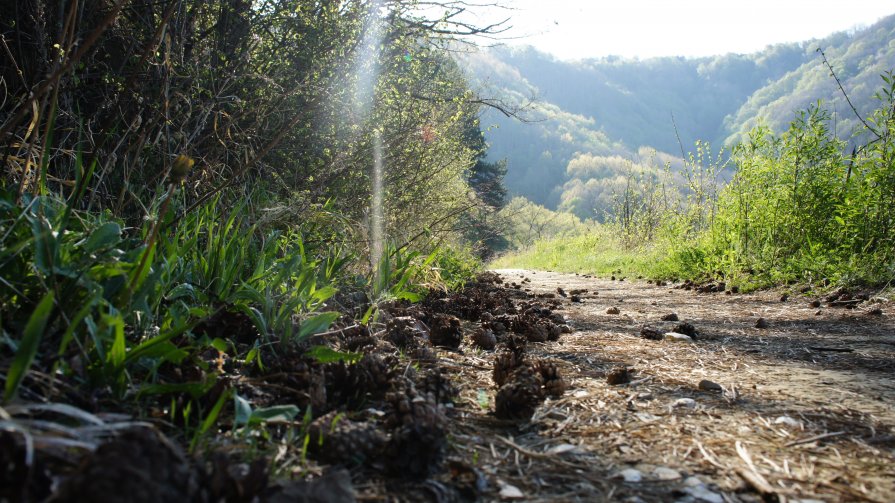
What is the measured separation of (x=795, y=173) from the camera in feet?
20.3

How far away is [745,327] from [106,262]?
4.12 metres

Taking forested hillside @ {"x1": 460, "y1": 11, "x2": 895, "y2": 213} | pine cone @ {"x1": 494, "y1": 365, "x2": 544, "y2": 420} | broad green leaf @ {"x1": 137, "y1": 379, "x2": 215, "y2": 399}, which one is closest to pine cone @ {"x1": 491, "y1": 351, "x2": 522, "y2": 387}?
pine cone @ {"x1": 494, "y1": 365, "x2": 544, "y2": 420}

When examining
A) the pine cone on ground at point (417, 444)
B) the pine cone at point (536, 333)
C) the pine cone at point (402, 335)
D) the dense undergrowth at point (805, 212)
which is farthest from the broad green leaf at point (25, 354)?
the dense undergrowth at point (805, 212)

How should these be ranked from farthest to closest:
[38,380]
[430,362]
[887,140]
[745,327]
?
[887,140] < [745,327] < [430,362] < [38,380]

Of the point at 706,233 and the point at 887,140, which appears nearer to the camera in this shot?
the point at 887,140

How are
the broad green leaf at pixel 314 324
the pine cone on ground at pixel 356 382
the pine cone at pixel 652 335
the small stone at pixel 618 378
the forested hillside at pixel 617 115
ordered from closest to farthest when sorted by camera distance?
the pine cone on ground at pixel 356 382, the broad green leaf at pixel 314 324, the small stone at pixel 618 378, the pine cone at pixel 652 335, the forested hillside at pixel 617 115

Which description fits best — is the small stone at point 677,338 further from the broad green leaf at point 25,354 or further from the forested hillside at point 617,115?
the forested hillside at point 617,115

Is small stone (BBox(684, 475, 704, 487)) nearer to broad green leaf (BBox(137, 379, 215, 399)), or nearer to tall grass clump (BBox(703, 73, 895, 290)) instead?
broad green leaf (BBox(137, 379, 215, 399))

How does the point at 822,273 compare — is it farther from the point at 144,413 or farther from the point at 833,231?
the point at 144,413

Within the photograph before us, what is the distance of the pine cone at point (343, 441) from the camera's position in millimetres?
1260

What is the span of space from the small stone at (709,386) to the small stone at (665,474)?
88 cm

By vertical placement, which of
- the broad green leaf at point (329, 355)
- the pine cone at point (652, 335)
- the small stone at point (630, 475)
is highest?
the broad green leaf at point (329, 355)

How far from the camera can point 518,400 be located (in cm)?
171

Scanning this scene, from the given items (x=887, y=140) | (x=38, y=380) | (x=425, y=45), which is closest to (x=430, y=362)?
(x=38, y=380)
